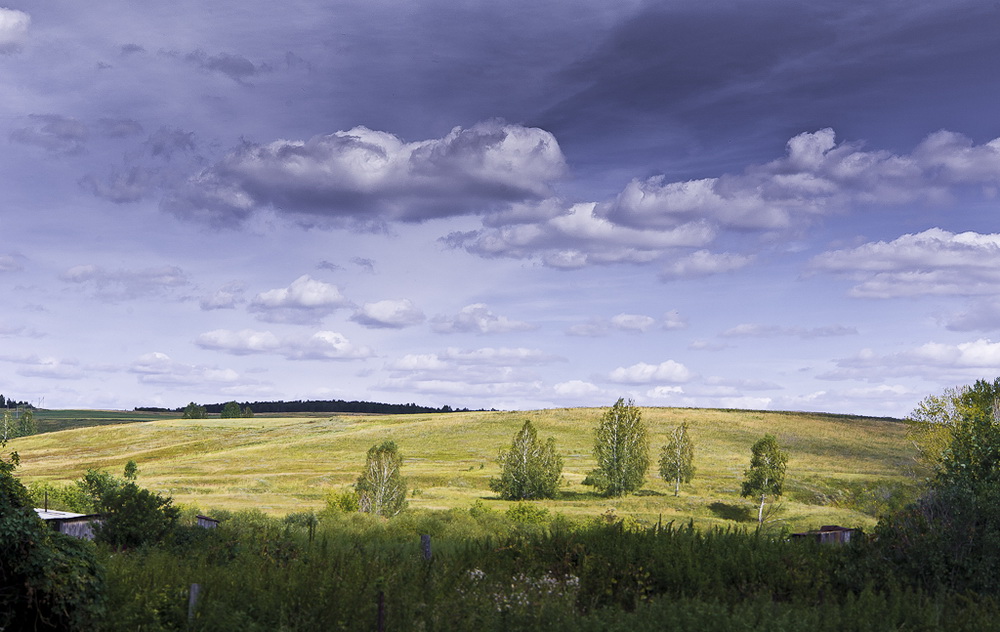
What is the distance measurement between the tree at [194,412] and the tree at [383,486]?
493ft

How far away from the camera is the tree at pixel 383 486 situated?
1713 inches

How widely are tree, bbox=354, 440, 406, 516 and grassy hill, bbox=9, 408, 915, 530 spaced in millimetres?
9270

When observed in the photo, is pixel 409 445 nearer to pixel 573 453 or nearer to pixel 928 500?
pixel 573 453

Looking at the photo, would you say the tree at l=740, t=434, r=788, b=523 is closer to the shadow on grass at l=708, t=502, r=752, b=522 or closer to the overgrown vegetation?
the shadow on grass at l=708, t=502, r=752, b=522

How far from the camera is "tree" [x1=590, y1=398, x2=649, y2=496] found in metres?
62.0

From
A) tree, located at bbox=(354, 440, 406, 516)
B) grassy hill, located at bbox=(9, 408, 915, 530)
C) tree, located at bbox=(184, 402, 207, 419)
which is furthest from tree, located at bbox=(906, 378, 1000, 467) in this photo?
tree, located at bbox=(184, 402, 207, 419)

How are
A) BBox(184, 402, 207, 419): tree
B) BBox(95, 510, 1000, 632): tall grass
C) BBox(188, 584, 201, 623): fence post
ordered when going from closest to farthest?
BBox(95, 510, 1000, 632): tall grass, BBox(188, 584, 201, 623): fence post, BBox(184, 402, 207, 419): tree

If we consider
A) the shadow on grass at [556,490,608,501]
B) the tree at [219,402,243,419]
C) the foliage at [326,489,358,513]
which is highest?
the tree at [219,402,243,419]

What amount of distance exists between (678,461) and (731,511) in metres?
7.55

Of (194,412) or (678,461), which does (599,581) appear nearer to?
(678,461)

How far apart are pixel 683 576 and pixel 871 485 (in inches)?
2386

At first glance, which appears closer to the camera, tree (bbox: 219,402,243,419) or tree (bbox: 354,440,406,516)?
tree (bbox: 354,440,406,516)

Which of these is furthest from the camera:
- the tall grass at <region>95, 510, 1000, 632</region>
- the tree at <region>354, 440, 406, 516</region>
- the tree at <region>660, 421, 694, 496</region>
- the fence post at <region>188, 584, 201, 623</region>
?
the tree at <region>660, 421, 694, 496</region>

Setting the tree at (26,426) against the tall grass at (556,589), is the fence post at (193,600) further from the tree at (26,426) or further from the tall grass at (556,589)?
the tree at (26,426)
